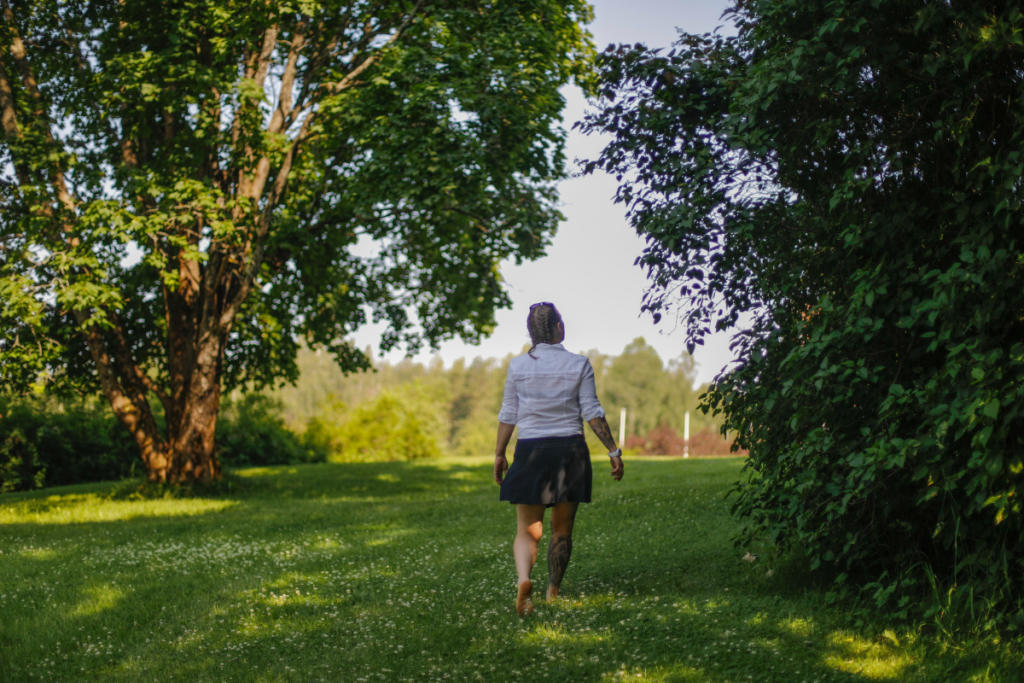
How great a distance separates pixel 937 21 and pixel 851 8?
453 mm

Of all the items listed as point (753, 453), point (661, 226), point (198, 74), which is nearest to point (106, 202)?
point (198, 74)

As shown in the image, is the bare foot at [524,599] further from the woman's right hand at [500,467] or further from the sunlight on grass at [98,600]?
the sunlight on grass at [98,600]

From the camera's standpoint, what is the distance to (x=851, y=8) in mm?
4184

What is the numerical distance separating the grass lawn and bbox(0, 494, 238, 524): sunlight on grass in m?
0.63

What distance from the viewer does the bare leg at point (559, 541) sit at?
5.39 meters

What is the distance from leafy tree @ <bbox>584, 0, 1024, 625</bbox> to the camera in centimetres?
392

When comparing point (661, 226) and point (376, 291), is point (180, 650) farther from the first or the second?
point (376, 291)

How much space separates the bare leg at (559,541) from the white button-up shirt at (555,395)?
0.58 metres

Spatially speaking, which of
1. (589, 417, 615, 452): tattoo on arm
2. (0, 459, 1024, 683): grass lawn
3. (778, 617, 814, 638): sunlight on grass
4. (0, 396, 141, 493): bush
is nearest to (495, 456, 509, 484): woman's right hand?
(589, 417, 615, 452): tattoo on arm

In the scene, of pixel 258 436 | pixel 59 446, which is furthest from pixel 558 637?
pixel 258 436

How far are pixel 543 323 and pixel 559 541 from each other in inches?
61.6

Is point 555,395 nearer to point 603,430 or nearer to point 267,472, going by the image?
point 603,430

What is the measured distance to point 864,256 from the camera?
4.85 m

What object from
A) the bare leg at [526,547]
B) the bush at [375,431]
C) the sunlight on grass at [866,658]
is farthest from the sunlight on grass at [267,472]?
the sunlight on grass at [866,658]
